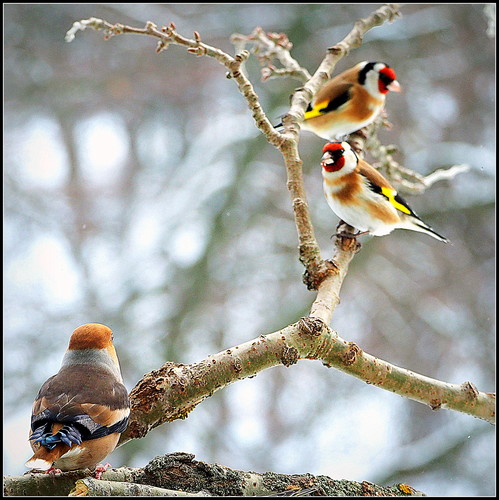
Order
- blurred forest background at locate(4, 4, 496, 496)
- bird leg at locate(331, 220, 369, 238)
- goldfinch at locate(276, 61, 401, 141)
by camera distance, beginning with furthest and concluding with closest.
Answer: blurred forest background at locate(4, 4, 496, 496) < goldfinch at locate(276, 61, 401, 141) < bird leg at locate(331, 220, 369, 238)

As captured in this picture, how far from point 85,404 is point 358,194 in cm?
61

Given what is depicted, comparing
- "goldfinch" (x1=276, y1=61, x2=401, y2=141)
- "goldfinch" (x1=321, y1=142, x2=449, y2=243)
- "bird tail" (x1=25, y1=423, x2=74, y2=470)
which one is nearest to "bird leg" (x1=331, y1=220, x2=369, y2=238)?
"goldfinch" (x1=321, y1=142, x2=449, y2=243)

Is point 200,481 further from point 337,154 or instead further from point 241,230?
point 241,230

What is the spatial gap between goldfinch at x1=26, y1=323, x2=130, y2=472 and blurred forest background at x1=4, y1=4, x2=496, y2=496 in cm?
124

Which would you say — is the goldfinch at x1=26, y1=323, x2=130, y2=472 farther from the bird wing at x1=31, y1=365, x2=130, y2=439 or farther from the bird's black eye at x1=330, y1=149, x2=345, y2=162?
the bird's black eye at x1=330, y1=149, x2=345, y2=162

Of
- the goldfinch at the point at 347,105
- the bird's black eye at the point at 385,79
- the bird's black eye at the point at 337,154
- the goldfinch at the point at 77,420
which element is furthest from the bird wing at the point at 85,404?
the bird's black eye at the point at 385,79

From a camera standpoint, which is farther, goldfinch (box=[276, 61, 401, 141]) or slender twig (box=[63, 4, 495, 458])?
goldfinch (box=[276, 61, 401, 141])

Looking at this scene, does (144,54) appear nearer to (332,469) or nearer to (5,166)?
(5,166)

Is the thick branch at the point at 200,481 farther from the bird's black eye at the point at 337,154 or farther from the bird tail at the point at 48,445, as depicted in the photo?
the bird's black eye at the point at 337,154

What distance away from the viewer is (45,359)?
194 centimetres

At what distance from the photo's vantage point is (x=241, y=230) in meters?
2.19

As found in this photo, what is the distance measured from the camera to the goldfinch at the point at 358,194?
1.07 meters

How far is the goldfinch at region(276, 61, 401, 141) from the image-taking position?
130 cm

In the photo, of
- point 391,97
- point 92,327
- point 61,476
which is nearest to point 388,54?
point 391,97
